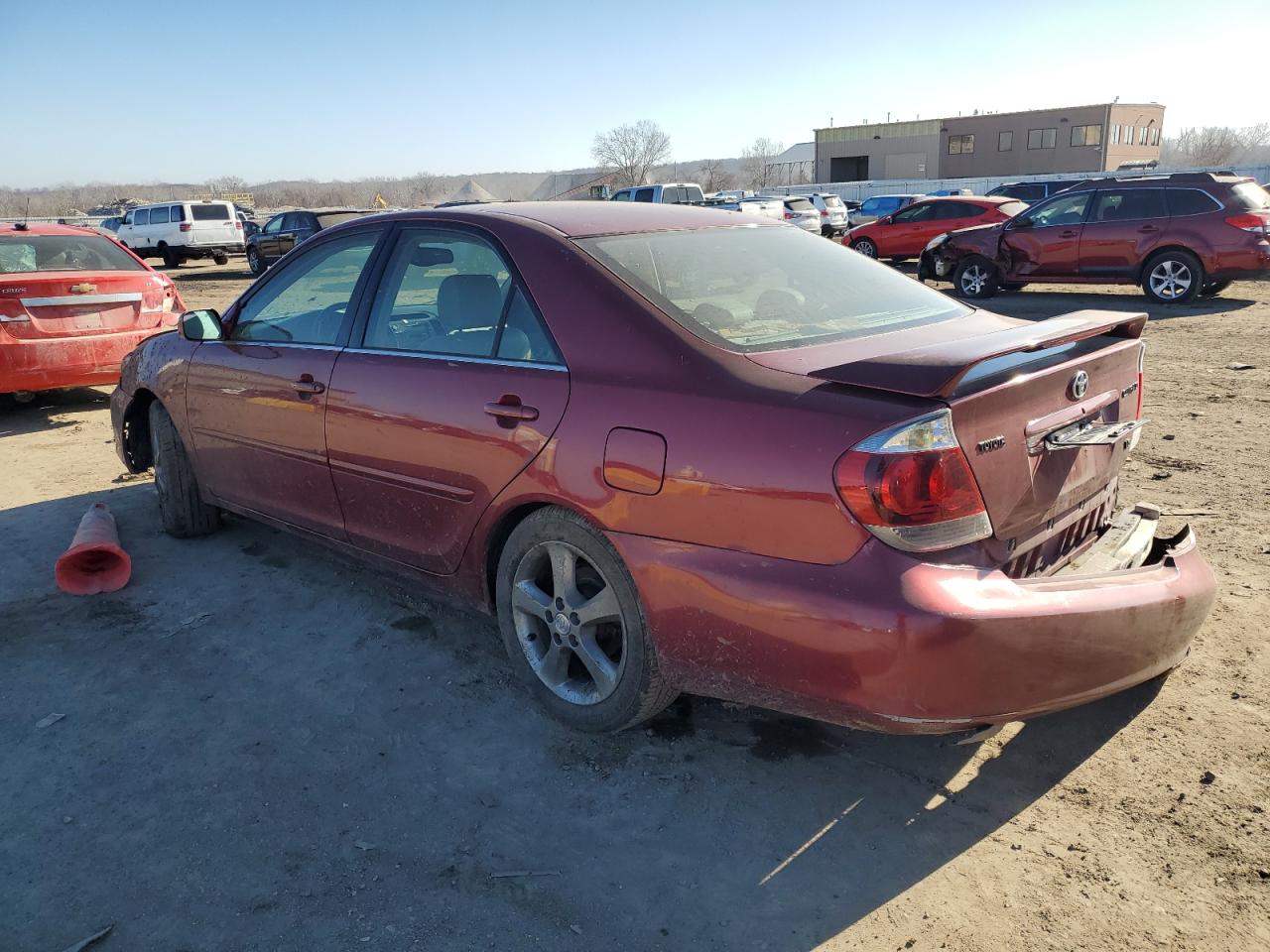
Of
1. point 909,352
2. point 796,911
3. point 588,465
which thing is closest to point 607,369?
point 588,465

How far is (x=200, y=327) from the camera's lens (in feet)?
14.6

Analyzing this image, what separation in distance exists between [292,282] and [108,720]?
2.03 m

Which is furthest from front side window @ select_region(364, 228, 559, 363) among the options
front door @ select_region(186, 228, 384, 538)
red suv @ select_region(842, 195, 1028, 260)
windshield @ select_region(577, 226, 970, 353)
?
red suv @ select_region(842, 195, 1028, 260)

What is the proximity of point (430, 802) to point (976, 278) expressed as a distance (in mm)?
13866

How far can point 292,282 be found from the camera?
4281 mm

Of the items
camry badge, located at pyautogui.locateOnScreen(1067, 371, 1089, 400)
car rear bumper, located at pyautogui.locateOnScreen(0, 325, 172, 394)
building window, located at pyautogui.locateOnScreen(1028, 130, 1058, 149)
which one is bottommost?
car rear bumper, located at pyautogui.locateOnScreen(0, 325, 172, 394)

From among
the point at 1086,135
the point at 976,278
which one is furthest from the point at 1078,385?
the point at 1086,135

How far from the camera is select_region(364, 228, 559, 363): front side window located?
3.16m

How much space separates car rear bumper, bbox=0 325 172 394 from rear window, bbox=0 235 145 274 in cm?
66

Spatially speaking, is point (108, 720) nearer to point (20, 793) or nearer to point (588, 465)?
point (20, 793)

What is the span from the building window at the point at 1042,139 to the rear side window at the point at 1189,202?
53179 millimetres

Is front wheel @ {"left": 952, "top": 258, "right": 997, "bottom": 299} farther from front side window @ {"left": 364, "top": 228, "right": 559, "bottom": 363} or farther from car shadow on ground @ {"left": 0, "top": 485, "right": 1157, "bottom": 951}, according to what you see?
front side window @ {"left": 364, "top": 228, "right": 559, "bottom": 363}

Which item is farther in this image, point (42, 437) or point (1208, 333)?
point (1208, 333)

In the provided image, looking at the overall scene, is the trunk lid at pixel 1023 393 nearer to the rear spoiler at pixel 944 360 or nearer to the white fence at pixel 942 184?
the rear spoiler at pixel 944 360
